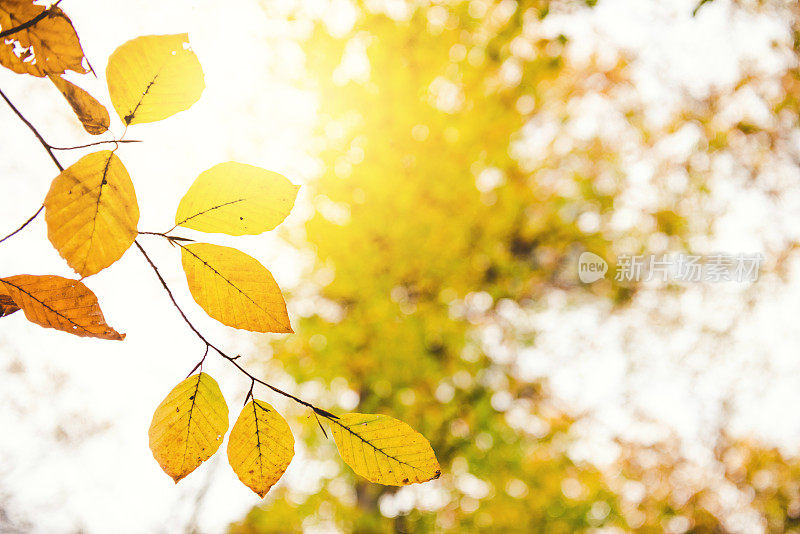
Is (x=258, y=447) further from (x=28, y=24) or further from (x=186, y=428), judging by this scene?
(x=28, y=24)

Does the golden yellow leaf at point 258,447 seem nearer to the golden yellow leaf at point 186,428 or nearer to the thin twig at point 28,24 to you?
the golden yellow leaf at point 186,428

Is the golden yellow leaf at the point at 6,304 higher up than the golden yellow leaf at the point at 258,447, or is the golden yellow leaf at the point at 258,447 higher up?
the golden yellow leaf at the point at 6,304

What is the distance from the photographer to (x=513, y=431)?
2355 mm

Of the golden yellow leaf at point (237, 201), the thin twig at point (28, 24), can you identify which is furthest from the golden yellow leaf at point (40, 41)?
the golden yellow leaf at point (237, 201)

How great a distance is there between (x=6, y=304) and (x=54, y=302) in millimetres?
35

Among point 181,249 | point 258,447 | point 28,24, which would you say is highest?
point 28,24

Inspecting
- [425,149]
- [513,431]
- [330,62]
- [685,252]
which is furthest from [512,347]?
[330,62]

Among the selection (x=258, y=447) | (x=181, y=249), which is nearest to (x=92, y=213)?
(x=181, y=249)

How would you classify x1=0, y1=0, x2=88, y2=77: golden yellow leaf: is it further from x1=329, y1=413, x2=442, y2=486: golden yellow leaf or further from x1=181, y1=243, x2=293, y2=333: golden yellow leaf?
x1=329, y1=413, x2=442, y2=486: golden yellow leaf

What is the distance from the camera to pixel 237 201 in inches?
8.6

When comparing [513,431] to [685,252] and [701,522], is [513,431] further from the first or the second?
[701,522]

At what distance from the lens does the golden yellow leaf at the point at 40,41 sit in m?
0.23

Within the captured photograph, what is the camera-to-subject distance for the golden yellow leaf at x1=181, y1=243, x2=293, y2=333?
227mm

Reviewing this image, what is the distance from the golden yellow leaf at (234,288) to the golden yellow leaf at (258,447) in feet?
0.17
